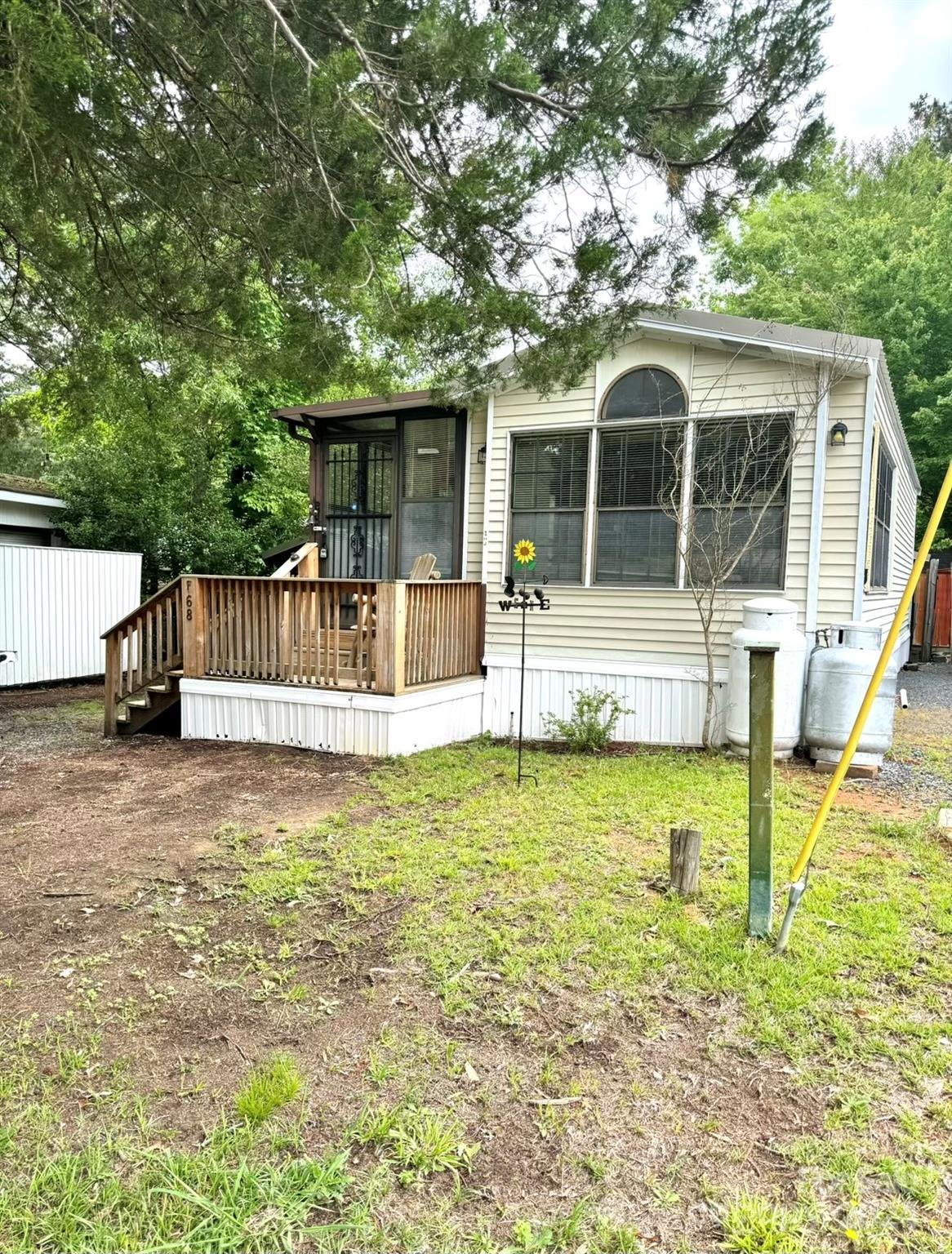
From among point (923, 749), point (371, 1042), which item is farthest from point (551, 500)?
point (371, 1042)

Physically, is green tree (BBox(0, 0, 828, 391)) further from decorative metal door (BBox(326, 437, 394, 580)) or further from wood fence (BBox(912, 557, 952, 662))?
wood fence (BBox(912, 557, 952, 662))

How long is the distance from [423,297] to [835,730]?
434 centimetres

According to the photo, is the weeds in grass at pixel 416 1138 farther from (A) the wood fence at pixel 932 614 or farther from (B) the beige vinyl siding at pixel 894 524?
(A) the wood fence at pixel 932 614

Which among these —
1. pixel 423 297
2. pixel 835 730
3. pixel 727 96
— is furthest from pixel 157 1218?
pixel 835 730

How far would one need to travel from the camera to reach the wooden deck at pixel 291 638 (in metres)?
6.33

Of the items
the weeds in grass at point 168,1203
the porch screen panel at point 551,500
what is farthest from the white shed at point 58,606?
the weeds in grass at point 168,1203

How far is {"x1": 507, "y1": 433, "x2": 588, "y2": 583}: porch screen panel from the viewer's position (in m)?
7.13

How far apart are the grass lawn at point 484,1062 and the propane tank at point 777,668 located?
6.77 feet

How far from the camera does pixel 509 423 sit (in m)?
7.37

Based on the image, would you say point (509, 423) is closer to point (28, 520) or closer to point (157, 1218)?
point (157, 1218)

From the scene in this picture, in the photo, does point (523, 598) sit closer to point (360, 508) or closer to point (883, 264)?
point (360, 508)

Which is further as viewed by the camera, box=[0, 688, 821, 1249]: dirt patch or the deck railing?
the deck railing

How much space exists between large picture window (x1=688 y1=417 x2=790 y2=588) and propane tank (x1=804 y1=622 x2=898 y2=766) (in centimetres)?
80

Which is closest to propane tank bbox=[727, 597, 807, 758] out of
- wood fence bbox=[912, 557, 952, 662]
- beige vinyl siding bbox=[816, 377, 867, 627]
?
beige vinyl siding bbox=[816, 377, 867, 627]
